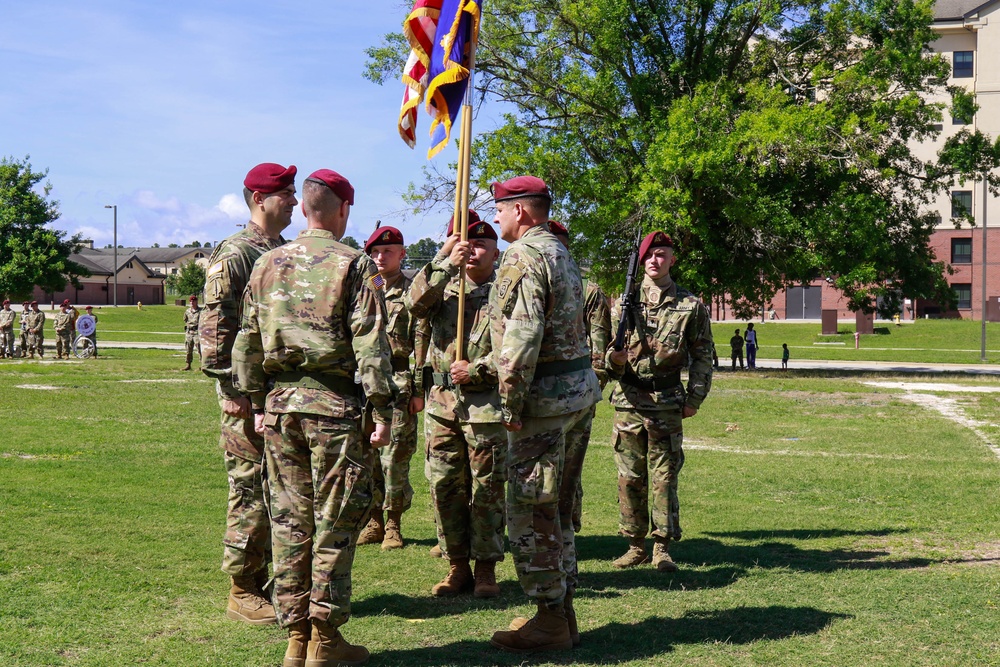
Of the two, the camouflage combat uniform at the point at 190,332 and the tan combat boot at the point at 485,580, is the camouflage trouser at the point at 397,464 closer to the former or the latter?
the tan combat boot at the point at 485,580

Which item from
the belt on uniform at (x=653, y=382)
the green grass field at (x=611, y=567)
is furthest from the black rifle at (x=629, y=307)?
the green grass field at (x=611, y=567)

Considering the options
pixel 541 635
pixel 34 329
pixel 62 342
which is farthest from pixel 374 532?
pixel 34 329

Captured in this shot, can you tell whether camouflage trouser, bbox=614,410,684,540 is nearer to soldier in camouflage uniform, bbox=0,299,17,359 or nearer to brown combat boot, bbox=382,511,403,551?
brown combat boot, bbox=382,511,403,551

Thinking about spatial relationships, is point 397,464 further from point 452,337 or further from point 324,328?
point 324,328

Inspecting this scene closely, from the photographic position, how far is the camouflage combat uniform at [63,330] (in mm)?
33438

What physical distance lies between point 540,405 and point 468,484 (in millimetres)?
1621

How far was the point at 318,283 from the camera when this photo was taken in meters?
5.10

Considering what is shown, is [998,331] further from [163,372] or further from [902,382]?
[163,372]

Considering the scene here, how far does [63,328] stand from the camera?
33469 millimetres

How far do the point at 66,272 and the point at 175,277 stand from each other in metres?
77.7

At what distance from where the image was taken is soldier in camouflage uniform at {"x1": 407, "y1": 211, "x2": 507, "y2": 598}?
6.61 m

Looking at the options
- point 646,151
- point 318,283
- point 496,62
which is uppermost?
point 496,62

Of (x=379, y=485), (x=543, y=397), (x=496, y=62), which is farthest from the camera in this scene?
(x=496, y=62)

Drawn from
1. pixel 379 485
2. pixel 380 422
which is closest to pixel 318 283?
pixel 380 422
